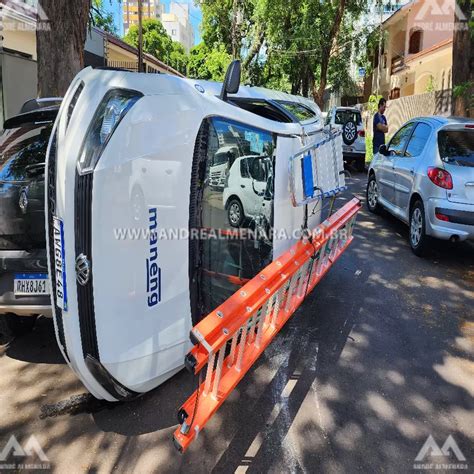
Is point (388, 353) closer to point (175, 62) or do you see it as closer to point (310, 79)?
point (310, 79)

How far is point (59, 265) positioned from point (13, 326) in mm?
1711

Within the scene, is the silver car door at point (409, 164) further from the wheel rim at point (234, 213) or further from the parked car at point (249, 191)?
the wheel rim at point (234, 213)

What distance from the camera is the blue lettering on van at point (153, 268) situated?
2541mm

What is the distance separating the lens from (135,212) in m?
2.44

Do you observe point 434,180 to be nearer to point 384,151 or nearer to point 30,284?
point 384,151

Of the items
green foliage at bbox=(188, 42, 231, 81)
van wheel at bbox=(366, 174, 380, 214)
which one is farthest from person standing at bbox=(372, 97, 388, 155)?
green foliage at bbox=(188, 42, 231, 81)

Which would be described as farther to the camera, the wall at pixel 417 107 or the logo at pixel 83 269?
the wall at pixel 417 107

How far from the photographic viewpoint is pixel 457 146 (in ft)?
18.4

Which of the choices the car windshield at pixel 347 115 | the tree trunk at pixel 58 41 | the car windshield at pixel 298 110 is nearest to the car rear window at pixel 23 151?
the car windshield at pixel 298 110

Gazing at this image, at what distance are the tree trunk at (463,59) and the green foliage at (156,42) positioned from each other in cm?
3553

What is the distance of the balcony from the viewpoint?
2478 centimetres

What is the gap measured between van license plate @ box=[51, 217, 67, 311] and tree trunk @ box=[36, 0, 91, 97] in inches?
154

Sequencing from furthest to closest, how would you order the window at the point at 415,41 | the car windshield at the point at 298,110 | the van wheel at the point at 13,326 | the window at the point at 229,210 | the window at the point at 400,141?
the window at the point at 415,41, the window at the point at 400,141, the car windshield at the point at 298,110, the van wheel at the point at 13,326, the window at the point at 229,210

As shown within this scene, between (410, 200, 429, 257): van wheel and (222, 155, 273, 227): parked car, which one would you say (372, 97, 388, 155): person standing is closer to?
(410, 200, 429, 257): van wheel
